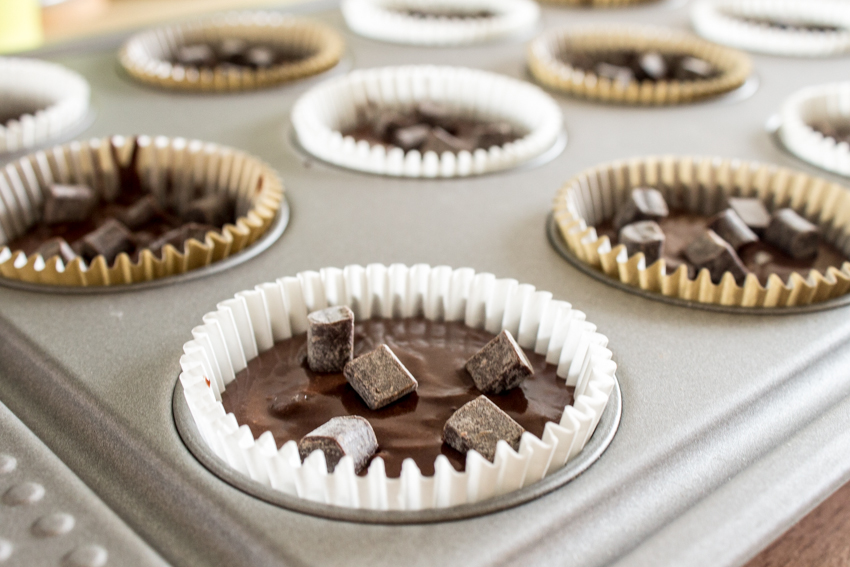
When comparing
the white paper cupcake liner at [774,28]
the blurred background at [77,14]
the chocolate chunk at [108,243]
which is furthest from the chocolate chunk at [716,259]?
the blurred background at [77,14]

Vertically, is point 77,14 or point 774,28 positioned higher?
point 774,28

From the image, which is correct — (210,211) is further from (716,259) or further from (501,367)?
(716,259)

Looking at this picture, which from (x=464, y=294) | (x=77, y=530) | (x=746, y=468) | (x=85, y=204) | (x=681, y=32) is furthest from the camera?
(x=681, y=32)

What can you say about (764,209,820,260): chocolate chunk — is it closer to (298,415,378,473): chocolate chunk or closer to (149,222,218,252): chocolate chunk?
(298,415,378,473): chocolate chunk

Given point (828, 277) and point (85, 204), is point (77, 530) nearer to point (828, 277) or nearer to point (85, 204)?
point (85, 204)

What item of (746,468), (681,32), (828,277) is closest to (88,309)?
(746,468)

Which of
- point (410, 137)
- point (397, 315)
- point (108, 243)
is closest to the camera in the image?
point (397, 315)

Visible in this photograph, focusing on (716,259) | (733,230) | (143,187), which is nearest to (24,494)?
(143,187)
